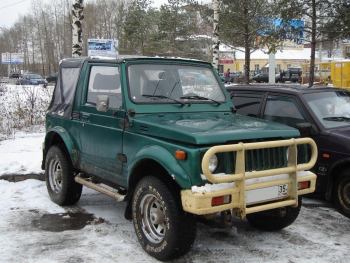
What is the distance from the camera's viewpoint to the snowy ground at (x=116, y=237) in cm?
508

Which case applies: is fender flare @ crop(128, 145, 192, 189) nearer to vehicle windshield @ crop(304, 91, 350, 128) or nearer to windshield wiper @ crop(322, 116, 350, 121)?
vehicle windshield @ crop(304, 91, 350, 128)

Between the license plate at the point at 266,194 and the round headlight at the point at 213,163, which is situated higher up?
the round headlight at the point at 213,163

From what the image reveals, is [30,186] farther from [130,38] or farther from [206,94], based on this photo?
[130,38]

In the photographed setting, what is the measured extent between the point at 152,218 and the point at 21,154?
537 cm

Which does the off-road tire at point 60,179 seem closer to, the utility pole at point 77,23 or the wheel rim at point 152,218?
the wheel rim at point 152,218

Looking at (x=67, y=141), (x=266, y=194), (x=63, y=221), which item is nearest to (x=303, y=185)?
(x=266, y=194)

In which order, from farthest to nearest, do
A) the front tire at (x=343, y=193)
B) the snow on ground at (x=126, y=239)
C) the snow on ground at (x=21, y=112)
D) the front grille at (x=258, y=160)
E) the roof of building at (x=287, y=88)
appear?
the snow on ground at (x=21, y=112) → the roof of building at (x=287, y=88) → the front tire at (x=343, y=193) → the snow on ground at (x=126, y=239) → the front grille at (x=258, y=160)

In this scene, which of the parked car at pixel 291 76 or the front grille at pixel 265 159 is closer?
the front grille at pixel 265 159

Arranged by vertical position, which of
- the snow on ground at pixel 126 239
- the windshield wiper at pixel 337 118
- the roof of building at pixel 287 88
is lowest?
the snow on ground at pixel 126 239

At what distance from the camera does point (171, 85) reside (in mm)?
5910

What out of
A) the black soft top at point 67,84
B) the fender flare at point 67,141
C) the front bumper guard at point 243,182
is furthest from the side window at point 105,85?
the front bumper guard at point 243,182

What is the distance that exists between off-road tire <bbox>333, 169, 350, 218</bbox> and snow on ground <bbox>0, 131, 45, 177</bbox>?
15.7 ft

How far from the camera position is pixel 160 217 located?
4.95m

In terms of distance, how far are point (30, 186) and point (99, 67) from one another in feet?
8.78
